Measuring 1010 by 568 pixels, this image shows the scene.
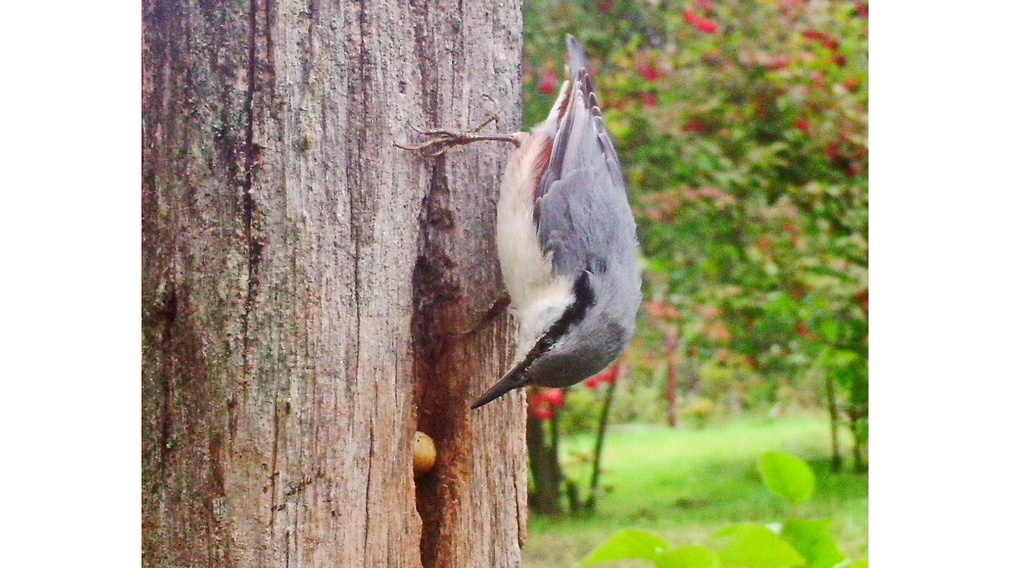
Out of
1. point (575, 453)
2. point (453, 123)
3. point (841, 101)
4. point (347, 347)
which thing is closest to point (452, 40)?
point (453, 123)

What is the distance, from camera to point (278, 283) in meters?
1.29

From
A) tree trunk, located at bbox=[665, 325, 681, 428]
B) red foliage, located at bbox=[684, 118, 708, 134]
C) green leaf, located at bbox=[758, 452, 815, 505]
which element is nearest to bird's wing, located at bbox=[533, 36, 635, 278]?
green leaf, located at bbox=[758, 452, 815, 505]

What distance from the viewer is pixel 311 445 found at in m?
1.29

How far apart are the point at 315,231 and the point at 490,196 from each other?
0.31m

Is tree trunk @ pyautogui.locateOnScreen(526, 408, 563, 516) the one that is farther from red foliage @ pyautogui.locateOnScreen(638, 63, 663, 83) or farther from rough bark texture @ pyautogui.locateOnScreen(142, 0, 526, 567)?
rough bark texture @ pyautogui.locateOnScreen(142, 0, 526, 567)

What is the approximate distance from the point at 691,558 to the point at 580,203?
575 mm

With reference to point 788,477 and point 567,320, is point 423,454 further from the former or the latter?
point 788,477

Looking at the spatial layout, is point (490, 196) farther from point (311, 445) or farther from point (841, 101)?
point (841, 101)

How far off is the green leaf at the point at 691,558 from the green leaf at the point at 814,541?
0.15 m

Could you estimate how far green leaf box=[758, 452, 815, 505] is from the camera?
153 centimetres

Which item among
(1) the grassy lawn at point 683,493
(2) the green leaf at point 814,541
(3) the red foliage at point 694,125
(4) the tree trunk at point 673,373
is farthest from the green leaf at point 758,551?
(3) the red foliage at point 694,125

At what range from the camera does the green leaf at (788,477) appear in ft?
5.02

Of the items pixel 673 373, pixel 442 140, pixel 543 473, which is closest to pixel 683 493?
pixel 673 373

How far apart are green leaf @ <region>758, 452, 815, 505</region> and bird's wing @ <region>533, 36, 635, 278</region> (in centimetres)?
43
